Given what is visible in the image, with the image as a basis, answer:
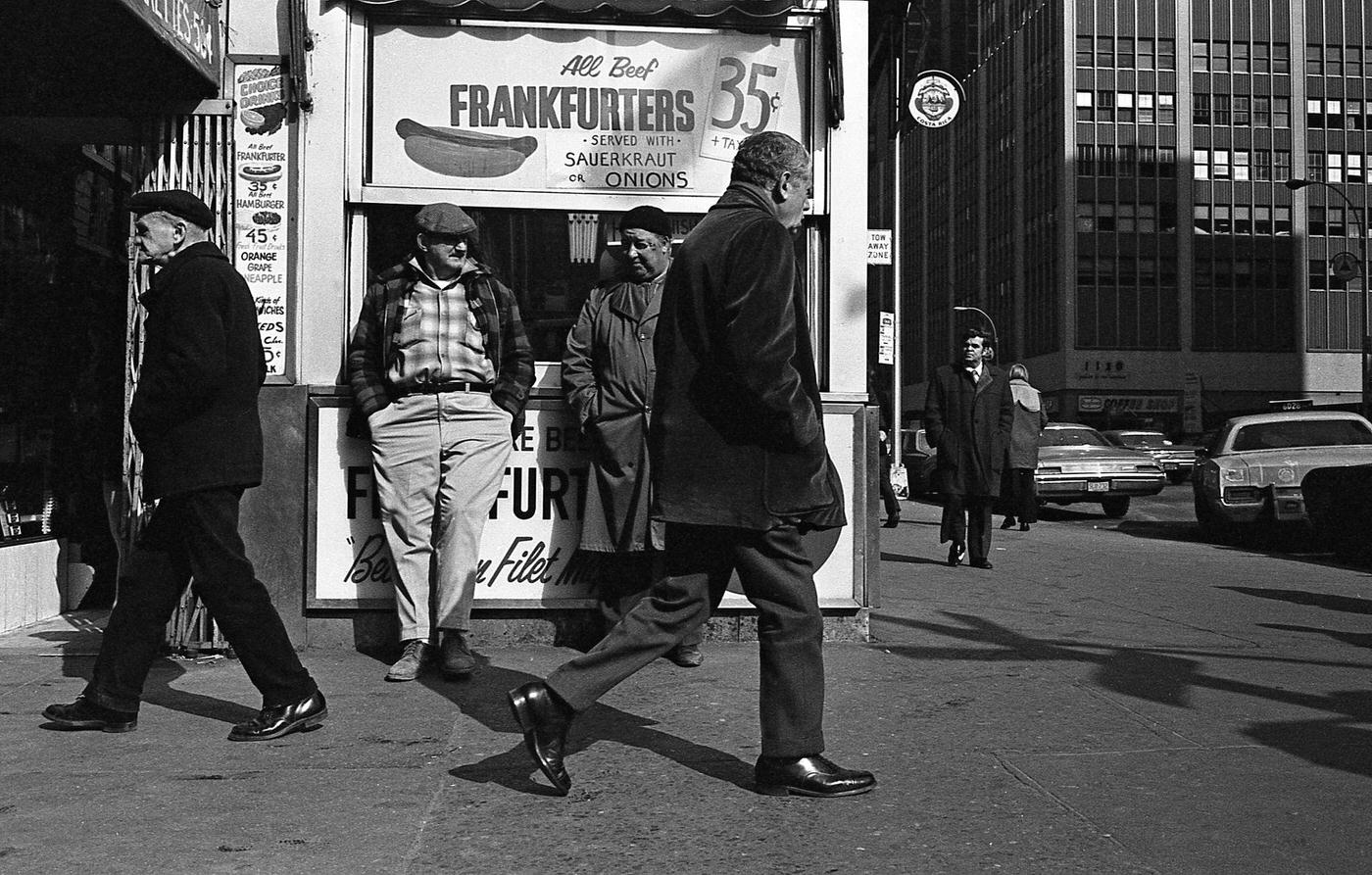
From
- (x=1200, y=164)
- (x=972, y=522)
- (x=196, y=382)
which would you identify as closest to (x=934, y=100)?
(x=972, y=522)

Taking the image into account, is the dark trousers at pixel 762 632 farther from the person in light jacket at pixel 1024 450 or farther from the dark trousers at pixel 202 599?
the person in light jacket at pixel 1024 450

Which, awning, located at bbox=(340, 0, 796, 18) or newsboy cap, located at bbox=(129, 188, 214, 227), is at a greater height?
awning, located at bbox=(340, 0, 796, 18)

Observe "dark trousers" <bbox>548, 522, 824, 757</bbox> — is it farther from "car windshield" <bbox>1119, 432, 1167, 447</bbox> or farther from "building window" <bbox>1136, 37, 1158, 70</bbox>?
"building window" <bbox>1136, 37, 1158, 70</bbox>

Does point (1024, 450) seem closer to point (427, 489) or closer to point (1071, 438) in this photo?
point (1071, 438)

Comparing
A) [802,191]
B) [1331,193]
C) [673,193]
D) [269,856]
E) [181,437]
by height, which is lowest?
[269,856]

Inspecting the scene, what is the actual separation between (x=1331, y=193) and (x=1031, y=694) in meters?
65.4

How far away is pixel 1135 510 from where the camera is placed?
21547mm

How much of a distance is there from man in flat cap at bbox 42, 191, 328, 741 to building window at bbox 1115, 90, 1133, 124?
64.4m

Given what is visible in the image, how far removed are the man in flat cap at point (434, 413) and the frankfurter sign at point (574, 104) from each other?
80 centimetres

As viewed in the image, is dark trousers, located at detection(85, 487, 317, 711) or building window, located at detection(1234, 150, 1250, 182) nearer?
dark trousers, located at detection(85, 487, 317, 711)

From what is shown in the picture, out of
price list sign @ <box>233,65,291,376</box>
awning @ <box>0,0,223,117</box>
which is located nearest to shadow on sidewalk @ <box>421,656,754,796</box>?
price list sign @ <box>233,65,291,376</box>

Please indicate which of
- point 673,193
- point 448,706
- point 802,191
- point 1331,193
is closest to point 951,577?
point 673,193

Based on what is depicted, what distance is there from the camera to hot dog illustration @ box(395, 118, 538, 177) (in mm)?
6734

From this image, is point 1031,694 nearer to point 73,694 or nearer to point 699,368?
point 699,368
